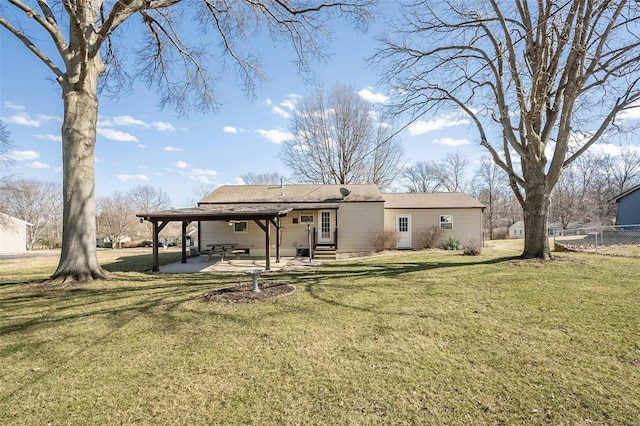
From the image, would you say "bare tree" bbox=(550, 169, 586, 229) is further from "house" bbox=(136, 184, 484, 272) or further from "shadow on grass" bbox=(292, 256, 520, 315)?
"shadow on grass" bbox=(292, 256, 520, 315)

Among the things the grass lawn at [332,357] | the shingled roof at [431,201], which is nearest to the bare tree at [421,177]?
the shingled roof at [431,201]

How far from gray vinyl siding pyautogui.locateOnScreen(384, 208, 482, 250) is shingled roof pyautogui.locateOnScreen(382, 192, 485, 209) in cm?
24

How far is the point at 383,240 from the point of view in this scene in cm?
1764

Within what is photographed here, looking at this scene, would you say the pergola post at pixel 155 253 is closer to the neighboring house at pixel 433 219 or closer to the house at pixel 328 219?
the house at pixel 328 219

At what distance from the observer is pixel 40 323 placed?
5488mm

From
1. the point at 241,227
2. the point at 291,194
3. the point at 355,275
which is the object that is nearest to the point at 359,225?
the point at 291,194

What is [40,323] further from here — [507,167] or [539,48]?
[539,48]

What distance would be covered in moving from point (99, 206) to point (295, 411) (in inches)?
2070

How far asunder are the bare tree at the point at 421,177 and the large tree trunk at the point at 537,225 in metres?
36.7

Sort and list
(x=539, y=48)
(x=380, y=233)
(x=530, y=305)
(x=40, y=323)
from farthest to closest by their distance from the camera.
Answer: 1. (x=380, y=233)
2. (x=539, y=48)
3. (x=530, y=305)
4. (x=40, y=323)

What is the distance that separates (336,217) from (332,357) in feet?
46.2

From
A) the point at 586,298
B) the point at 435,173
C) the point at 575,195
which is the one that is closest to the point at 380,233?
the point at 586,298

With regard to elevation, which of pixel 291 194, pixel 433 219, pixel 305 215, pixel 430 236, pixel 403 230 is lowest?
pixel 430 236

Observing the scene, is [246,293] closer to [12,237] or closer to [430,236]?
[430,236]
